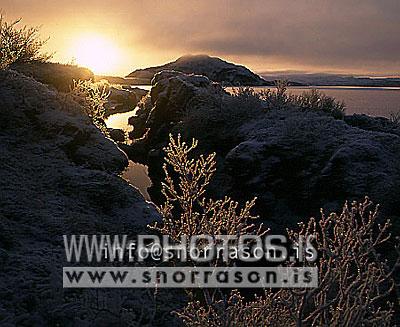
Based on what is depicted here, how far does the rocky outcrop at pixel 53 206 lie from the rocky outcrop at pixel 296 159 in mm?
3795

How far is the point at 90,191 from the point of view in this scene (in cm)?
733

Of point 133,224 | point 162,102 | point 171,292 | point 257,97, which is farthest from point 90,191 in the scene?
point 162,102

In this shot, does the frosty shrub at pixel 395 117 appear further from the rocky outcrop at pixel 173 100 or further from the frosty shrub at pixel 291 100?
the rocky outcrop at pixel 173 100

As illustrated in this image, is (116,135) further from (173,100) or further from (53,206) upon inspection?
(53,206)

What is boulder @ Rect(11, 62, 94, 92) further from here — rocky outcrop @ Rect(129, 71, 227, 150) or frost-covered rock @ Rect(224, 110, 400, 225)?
frost-covered rock @ Rect(224, 110, 400, 225)

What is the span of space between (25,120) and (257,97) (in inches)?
324

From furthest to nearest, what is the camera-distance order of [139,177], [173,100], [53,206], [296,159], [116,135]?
[116,135] → [173,100] → [139,177] → [296,159] → [53,206]

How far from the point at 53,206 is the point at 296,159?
6475 millimetres

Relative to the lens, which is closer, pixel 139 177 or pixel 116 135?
pixel 139 177

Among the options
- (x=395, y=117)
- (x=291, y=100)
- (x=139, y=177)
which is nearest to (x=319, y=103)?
(x=291, y=100)

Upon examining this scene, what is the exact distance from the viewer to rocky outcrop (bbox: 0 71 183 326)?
4543 mm

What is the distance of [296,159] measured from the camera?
1150 cm

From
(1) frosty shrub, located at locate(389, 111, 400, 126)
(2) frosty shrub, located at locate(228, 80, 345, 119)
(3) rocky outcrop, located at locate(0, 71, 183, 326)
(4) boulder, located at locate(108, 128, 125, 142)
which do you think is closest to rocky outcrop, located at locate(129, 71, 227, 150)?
(4) boulder, located at locate(108, 128, 125, 142)

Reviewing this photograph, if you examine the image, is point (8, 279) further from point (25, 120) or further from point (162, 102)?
point (162, 102)
